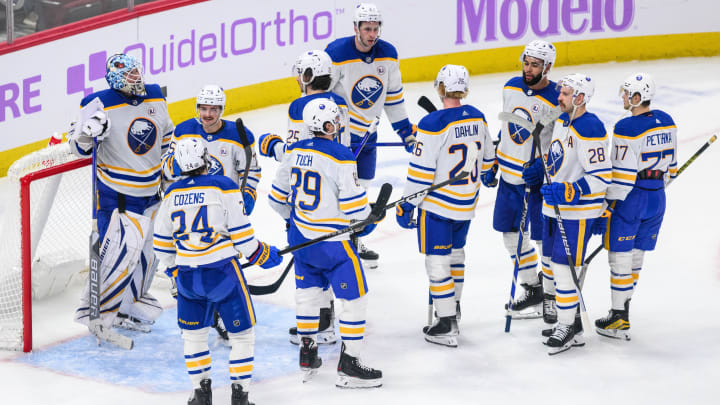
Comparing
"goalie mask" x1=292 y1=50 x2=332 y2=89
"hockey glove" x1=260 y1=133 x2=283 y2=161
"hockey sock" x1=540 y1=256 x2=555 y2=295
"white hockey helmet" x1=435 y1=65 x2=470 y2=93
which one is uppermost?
"goalie mask" x1=292 y1=50 x2=332 y2=89

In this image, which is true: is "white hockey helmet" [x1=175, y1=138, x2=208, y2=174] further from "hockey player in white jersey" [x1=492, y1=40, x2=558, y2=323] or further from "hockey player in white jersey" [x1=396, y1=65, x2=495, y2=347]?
"hockey player in white jersey" [x1=492, y1=40, x2=558, y2=323]

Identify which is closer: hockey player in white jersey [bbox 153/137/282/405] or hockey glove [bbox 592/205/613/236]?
hockey player in white jersey [bbox 153/137/282/405]

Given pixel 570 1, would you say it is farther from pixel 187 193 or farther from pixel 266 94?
pixel 187 193

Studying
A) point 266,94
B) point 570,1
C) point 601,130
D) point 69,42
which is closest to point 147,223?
point 601,130

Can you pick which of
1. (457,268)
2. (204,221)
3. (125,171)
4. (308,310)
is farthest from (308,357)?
(125,171)

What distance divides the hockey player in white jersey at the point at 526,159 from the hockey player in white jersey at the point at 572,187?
0.19m

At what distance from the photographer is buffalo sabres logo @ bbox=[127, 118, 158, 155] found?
17.4 feet

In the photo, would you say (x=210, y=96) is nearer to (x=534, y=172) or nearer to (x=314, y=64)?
(x=314, y=64)

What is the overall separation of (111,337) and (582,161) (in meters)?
2.50

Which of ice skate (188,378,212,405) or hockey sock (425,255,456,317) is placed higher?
hockey sock (425,255,456,317)

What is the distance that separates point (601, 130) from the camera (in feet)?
16.3

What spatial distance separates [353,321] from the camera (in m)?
4.78

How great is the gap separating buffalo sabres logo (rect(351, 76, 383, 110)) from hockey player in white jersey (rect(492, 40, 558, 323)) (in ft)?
3.12

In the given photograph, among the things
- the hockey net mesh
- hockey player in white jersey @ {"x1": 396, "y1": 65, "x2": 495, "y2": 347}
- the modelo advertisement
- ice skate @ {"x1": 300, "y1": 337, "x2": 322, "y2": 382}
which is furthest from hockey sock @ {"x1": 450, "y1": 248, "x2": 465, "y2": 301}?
the modelo advertisement
